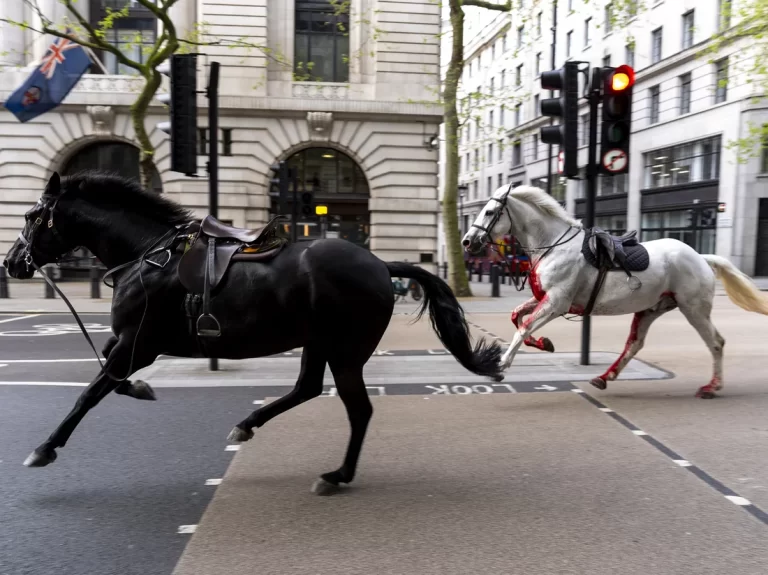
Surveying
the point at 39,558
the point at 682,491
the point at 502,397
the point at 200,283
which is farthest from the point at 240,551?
the point at 502,397

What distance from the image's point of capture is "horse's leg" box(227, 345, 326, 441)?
4113mm

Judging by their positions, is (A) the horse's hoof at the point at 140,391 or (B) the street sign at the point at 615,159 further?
(B) the street sign at the point at 615,159

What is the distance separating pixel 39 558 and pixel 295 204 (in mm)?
10884

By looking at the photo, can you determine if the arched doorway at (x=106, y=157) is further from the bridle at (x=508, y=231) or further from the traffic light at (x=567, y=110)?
the bridle at (x=508, y=231)

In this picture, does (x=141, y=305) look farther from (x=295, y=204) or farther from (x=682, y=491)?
(x=295, y=204)

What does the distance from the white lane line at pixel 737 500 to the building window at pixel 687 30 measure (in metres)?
32.3

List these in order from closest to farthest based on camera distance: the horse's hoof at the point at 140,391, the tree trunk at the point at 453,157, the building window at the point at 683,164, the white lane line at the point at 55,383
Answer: the horse's hoof at the point at 140,391 → the white lane line at the point at 55,383 → the tree trunk at the point at 453,157 → the building window at the point at 683,164

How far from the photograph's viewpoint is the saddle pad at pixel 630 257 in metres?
6.11

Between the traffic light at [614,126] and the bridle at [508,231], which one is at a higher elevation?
the traffic light at [614,126]

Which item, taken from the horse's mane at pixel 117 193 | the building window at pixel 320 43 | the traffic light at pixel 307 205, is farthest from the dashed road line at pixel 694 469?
the building window at pixel 320 43

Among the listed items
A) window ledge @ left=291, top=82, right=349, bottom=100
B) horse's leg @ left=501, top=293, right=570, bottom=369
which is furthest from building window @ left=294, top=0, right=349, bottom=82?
horse's leg @ left=501, top=293, right=570, bottom=369

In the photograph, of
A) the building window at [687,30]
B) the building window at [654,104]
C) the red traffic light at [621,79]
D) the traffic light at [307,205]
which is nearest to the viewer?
the red traffic light at [621,79]

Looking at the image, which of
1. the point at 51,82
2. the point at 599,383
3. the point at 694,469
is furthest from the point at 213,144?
the point at 51,82

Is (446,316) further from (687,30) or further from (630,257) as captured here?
(687,30)
